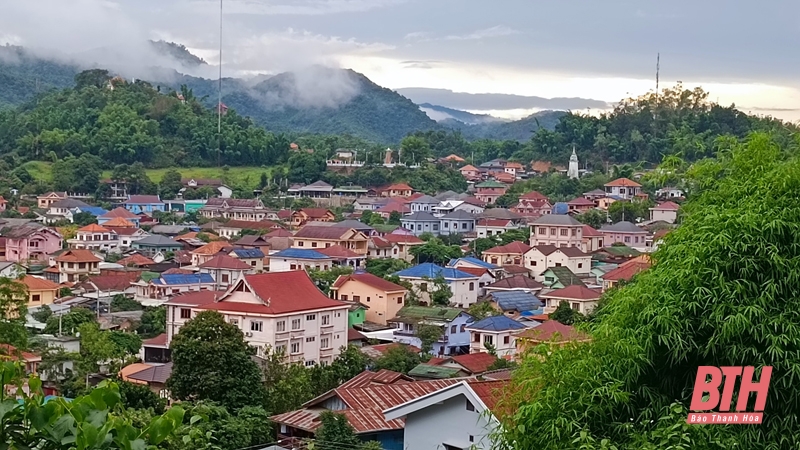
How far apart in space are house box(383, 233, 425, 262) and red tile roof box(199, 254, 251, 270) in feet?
16.6

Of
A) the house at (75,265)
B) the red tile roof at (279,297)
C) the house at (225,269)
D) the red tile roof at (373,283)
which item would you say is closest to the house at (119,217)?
the house at (75,265)

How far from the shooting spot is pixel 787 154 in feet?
11.9

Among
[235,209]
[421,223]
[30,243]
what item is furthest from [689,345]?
[235,209]

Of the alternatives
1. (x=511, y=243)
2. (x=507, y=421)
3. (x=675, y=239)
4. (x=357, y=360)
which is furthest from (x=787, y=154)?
(x=511, y=243)

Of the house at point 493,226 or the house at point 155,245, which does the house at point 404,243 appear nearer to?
the house at point 493,226

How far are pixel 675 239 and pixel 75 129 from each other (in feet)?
132

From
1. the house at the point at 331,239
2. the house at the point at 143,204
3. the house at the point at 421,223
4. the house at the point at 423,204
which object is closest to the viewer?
the house at the point at 331,239

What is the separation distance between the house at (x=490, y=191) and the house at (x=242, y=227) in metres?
9.54

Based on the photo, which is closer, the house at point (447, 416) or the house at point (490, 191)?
the house at point (447, 416)

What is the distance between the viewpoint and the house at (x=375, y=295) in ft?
57.4

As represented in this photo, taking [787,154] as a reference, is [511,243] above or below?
below

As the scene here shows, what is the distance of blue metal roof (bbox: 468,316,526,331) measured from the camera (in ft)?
47.8

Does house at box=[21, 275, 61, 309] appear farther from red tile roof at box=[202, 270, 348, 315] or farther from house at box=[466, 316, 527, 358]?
house at box=[466, 316, 527, 358]

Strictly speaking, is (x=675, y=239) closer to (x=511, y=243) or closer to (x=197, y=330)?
(x=197, y=330)
